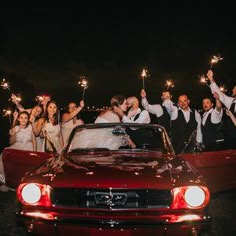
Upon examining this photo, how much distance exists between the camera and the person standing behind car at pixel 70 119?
29.6 ft

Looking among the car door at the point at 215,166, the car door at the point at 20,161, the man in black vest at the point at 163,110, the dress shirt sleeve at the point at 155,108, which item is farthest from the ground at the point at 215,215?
the dress shirt sleeve at the point at 155,108

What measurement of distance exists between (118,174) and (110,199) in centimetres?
27

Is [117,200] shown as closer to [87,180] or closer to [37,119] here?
[87,180]

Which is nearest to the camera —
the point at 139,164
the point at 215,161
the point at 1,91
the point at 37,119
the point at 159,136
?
the point at 139,164

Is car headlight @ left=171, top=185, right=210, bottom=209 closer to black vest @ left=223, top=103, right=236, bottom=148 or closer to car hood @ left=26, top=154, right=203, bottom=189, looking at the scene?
car hood @ left=26, top=154, right=203, bottom=189

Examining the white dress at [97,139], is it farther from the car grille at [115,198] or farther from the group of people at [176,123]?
the group of people at [176,123]

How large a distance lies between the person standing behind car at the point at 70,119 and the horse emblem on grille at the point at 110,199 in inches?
188

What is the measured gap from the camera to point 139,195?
418cm

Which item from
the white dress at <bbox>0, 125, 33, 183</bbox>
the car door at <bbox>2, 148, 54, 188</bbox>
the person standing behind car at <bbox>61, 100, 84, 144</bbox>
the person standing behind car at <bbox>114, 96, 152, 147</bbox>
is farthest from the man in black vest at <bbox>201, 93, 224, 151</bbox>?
the car door at <bbox>2, 148, 54, 188</bbox>

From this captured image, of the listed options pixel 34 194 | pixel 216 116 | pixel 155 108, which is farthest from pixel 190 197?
pixel 155 108

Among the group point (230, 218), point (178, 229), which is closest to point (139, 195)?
point (178, 229)

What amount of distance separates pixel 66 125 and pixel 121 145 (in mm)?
3598

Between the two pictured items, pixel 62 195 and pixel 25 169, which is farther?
pixel 25 169

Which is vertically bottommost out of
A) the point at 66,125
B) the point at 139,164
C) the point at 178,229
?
the point at 178,229
